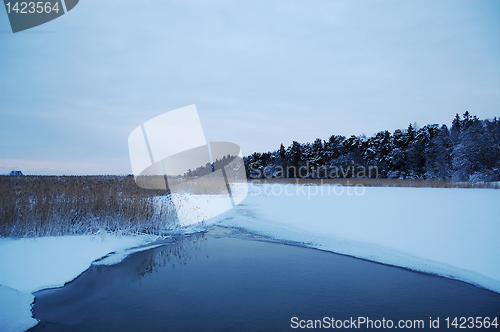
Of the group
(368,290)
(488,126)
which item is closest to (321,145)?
(488,126)

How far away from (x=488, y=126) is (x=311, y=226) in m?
36.2

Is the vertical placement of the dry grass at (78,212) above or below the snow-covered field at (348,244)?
above

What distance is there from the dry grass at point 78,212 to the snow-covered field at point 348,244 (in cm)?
41

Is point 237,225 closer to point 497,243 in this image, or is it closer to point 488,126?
point 497,243

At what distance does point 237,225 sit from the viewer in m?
8.70

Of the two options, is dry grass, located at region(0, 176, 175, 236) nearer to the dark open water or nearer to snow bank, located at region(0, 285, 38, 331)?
the dark open water

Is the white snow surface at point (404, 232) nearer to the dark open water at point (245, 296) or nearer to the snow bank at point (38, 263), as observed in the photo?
the dark open water at point (245, 296)

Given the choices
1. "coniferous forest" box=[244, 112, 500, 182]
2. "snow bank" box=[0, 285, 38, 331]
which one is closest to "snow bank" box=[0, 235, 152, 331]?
"snow bank" box=[0, 285, 38, 331]

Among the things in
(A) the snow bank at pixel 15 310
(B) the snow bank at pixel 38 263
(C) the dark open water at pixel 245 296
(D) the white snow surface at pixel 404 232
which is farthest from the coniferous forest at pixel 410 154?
(A) the snow bank at pixel 15 310

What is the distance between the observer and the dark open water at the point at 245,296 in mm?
3213

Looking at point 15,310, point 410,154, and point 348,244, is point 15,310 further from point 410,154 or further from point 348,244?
point 410,154

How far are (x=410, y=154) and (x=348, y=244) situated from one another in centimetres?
3450

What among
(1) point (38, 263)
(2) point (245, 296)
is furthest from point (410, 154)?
(1) point (38, 263)

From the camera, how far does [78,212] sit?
22.3ft
